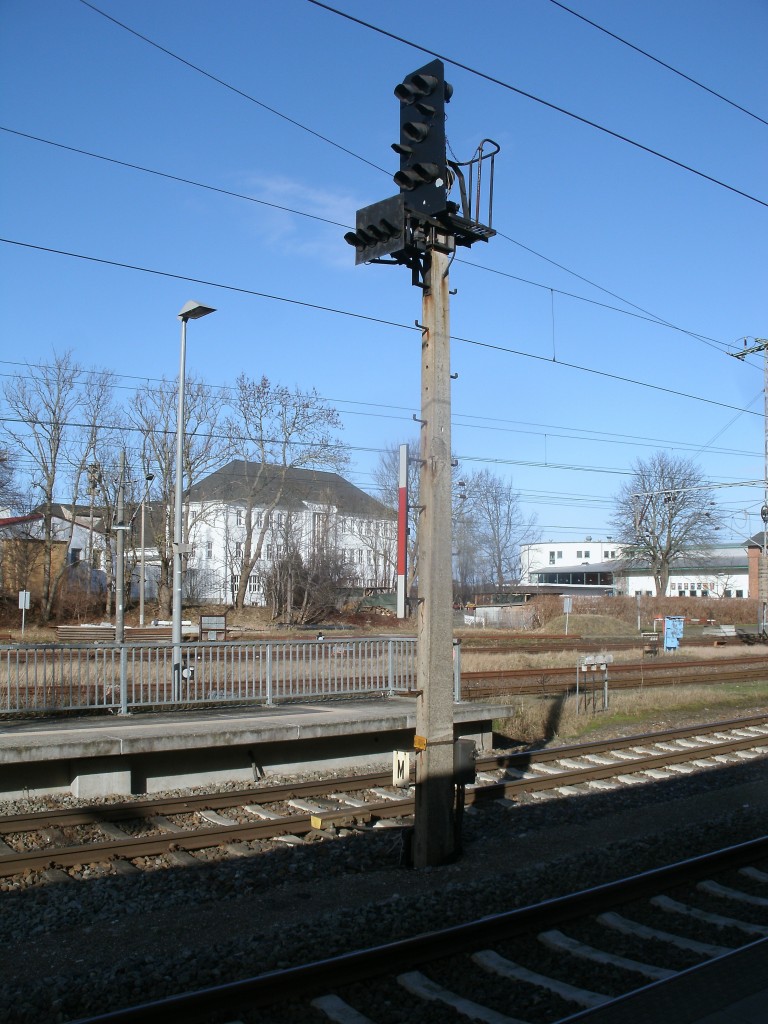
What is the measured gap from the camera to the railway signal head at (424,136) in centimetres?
841

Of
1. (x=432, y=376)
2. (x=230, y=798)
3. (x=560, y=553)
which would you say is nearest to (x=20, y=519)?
(x=230, y=798)

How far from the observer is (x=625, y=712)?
1925cm

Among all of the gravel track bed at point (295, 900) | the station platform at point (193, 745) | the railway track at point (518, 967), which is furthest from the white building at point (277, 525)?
the railway track at point (518, 967)

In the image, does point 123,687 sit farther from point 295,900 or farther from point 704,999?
point 704,999

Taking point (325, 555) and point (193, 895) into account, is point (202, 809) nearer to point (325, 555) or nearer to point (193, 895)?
point (193, 895)

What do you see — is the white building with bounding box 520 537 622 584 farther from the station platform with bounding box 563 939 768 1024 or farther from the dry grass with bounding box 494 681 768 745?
the station platform with bounding box 563 939 768 1024

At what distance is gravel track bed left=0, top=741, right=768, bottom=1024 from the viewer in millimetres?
5656

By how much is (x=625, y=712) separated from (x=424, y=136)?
1393 centimetres

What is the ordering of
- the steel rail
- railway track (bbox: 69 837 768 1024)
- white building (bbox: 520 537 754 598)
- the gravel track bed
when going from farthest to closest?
1. white building (bbox: 520 537 754 598)
2. the steel rail
3. the gravel track bed
4. railway track (bbox: 69 837 768 1024)

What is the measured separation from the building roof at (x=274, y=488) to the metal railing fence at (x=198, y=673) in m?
40.1

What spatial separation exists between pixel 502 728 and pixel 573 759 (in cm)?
255

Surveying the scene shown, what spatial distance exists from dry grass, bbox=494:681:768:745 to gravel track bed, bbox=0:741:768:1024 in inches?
201

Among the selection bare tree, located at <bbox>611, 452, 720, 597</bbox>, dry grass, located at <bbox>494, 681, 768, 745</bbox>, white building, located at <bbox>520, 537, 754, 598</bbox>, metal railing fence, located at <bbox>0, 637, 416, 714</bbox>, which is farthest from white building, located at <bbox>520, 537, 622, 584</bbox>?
metal railing fence, located at <bbox>0, 637, 416, 714</bbox>

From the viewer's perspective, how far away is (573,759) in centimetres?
1408
